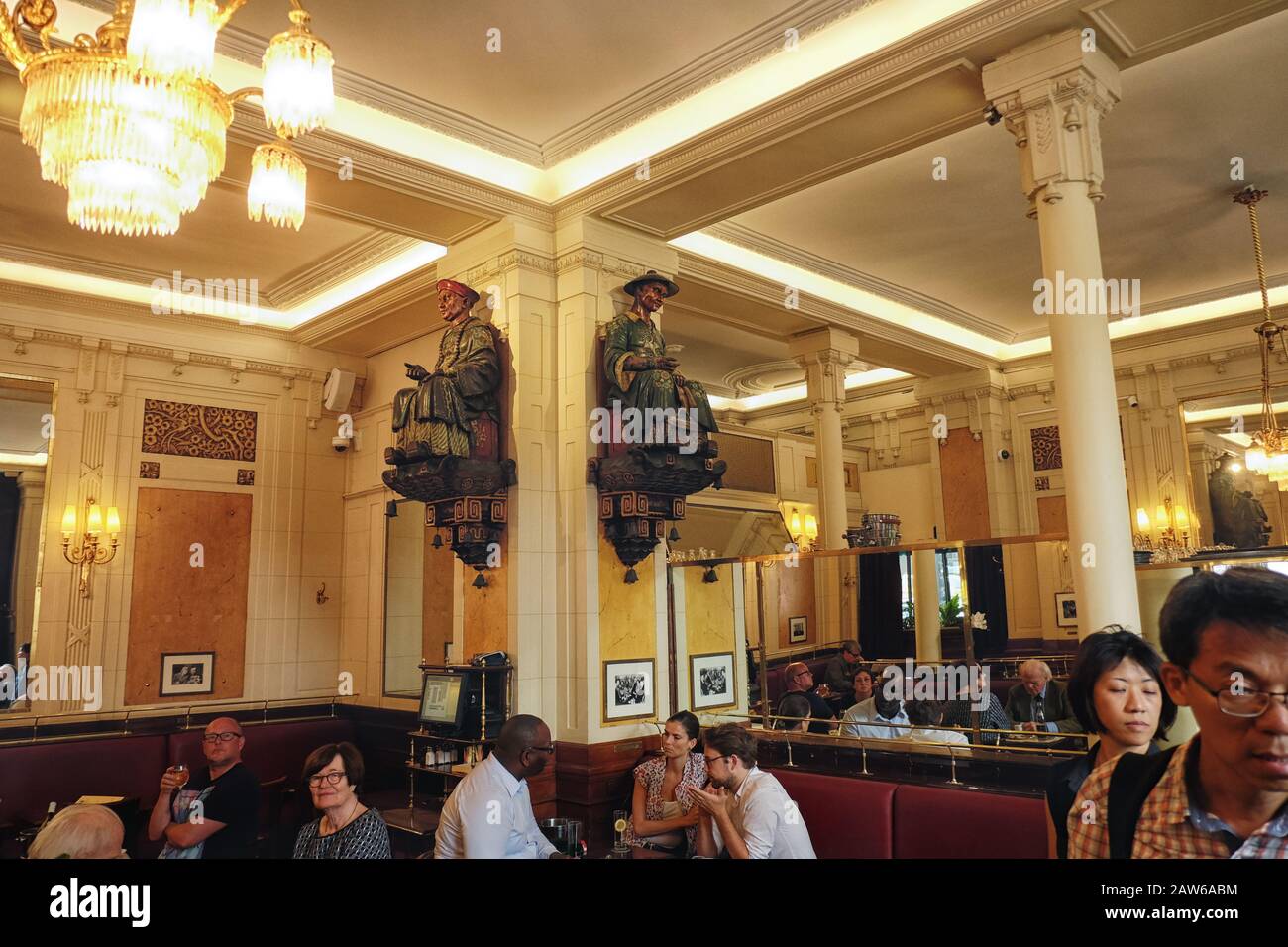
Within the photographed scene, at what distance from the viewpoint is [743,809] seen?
3.46 meters

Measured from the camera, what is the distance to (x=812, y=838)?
416 cm

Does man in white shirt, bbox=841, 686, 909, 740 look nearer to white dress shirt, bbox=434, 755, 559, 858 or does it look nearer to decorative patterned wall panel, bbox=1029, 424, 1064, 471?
white dress shirt, bbox=434, 755, 559, 858

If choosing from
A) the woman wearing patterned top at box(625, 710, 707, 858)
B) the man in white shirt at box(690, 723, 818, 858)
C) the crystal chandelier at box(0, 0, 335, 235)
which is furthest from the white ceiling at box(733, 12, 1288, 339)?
the crystal chandelier at box(0, 0, 335, 235)

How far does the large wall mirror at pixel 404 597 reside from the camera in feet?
25.8

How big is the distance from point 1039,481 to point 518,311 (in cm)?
690

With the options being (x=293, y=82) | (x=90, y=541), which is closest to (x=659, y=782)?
(x=293, y=82)

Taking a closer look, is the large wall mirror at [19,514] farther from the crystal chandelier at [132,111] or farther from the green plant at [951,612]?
the green plant at [951,612]

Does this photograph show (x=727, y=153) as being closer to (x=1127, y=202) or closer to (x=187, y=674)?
(x=1127, y=202)

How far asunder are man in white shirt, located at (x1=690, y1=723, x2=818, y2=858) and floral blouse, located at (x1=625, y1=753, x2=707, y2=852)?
0.76 m

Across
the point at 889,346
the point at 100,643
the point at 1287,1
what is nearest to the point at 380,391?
the point at 100,643

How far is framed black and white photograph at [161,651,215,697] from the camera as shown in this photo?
24.1 feet

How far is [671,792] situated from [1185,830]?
12.4 feet

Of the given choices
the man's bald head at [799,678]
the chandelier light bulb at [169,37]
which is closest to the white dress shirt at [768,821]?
the man's bald head at [799,678]

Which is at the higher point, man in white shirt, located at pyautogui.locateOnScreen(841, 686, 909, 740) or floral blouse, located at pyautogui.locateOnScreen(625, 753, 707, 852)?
man in white shirt, located at pyautogui.locateOnScreen(841, 686, 909, 740)
